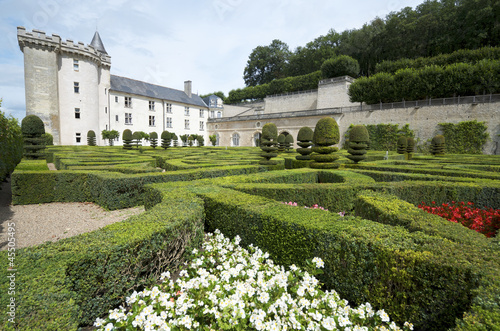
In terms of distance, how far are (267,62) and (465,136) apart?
47051 millimetres

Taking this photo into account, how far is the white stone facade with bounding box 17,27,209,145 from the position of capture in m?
26.8

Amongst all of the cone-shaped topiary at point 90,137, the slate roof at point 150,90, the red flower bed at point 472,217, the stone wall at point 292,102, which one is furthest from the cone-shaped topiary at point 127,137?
the stone wall at point 292,102

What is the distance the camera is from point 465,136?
2328cm

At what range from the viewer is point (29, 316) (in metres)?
1.98

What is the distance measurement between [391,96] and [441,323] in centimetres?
3197

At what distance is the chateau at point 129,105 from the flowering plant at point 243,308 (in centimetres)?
2935

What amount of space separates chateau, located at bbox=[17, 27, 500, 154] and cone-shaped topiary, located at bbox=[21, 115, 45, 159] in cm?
1691

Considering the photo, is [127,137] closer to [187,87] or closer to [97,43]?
[97,43]

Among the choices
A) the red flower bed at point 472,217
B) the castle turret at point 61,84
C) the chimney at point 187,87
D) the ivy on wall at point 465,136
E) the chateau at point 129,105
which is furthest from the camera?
the chimney at point 187,87

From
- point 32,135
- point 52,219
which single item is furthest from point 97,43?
point 52,219

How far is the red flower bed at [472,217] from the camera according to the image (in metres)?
4.58

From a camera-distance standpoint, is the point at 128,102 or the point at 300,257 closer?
the point at 300,257

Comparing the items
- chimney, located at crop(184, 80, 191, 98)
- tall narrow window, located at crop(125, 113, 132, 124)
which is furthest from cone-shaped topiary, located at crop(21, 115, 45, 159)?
chimney, located at crop(184, 80, 191, 98)

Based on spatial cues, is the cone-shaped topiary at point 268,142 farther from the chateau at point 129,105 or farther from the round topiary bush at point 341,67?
the round topiary bush at point 341,67
